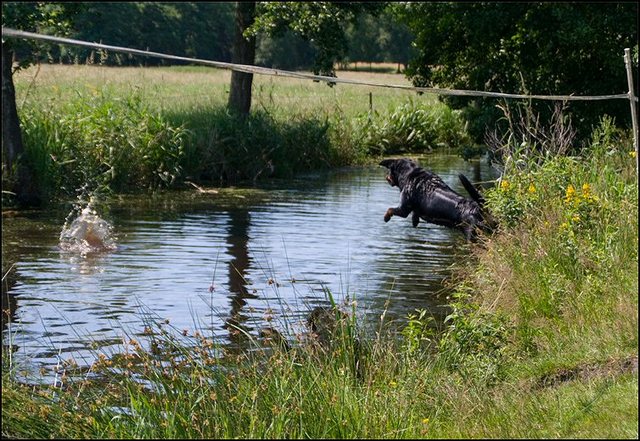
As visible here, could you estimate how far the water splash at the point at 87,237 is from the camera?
14.4 meters

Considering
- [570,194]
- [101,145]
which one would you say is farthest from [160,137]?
[570,194]

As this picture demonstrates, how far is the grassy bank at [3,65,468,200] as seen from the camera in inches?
742

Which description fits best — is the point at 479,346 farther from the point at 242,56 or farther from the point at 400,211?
the point at 242,56

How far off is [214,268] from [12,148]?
6483 mm

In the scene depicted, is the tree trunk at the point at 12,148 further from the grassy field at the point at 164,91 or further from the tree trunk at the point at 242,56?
the tree trunk at the point at 242,56

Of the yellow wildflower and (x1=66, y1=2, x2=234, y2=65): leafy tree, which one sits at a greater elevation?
(x1=66, y1=2, x2=234, y2=65): leafy tree

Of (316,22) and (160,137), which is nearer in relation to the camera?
(160,137)

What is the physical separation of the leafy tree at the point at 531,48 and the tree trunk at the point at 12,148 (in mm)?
8852

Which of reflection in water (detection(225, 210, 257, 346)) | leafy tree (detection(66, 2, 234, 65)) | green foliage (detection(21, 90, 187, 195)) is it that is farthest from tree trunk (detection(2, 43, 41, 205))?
leafy tree (detection(66, 2, 234, 65))

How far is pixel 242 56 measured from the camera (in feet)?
86.7

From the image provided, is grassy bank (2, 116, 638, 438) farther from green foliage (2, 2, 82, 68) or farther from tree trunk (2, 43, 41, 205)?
tree trunk (2, 43, 41, 205)

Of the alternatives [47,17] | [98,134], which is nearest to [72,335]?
[47,17]

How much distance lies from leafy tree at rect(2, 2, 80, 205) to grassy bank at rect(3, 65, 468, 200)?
39cm

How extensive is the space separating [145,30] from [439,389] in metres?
43.3
